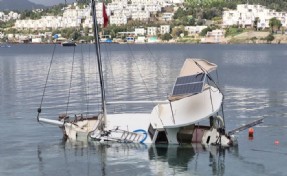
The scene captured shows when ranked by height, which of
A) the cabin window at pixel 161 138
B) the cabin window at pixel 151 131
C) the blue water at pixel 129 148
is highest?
the cabin window at pixel 151 131

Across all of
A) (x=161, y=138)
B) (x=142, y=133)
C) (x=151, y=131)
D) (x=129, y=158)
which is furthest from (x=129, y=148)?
(x=129, y=158)

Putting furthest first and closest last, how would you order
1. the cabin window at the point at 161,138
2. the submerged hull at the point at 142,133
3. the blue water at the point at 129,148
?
the cabin window at the point at 161,138 → the submerged hull at the point at 142,133 → the blue water at the point at 129,148

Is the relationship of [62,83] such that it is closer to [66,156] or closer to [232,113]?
[232,113]

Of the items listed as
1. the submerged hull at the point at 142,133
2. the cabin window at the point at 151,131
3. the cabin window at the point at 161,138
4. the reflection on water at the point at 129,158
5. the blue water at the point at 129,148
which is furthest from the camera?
the cabin window at the point at 151,131

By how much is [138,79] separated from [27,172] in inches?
2542

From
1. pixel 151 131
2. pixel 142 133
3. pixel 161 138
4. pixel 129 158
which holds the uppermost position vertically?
pixel 151 131

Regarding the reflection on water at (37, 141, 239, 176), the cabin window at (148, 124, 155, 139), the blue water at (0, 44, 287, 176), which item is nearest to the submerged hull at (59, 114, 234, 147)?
the cabin window at (148, 124, 155, 139)

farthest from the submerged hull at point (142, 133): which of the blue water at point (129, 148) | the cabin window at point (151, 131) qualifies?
the blue water at point (129, 148)

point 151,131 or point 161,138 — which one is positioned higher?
point 151,131

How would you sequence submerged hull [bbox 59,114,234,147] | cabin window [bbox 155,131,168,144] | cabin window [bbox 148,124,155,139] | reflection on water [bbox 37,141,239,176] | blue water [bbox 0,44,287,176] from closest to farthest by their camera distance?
reflection on water [bbox 37,141,239,176]
blue water [bbox 0,44,287,176]
submerged hull [bbox 59,114,234,147]
cabin window [bbox 155,131,168,144]
cabin window [bbox 148,124,155,139]

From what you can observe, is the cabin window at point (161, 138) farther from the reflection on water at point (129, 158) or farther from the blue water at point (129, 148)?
the blue water at point (129, 148)

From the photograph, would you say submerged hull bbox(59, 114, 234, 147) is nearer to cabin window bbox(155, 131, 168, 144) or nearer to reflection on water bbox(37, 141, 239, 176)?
cabin window bbox(155, 131, 168, 144)

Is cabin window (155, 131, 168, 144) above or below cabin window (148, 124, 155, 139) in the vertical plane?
below

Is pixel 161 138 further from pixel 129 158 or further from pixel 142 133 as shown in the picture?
pixel 129 158
